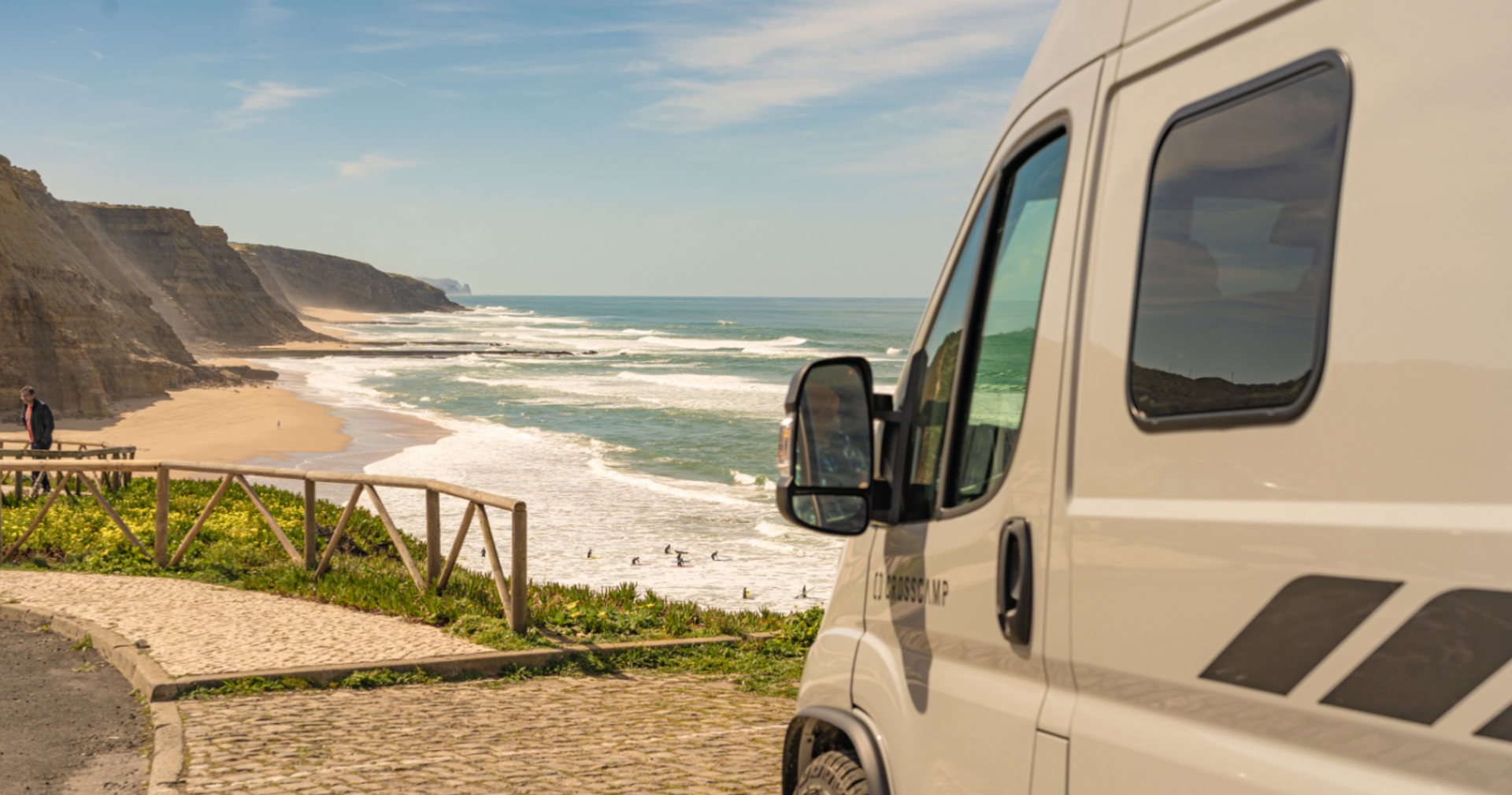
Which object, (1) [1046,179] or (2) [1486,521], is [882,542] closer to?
(1) [1046,179]

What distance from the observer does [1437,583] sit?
131 cm

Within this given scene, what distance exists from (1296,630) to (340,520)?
32.8 ft

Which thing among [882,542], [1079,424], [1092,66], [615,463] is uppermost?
[1092,66]

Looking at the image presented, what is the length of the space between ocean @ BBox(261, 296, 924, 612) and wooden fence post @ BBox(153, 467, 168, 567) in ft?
14.2

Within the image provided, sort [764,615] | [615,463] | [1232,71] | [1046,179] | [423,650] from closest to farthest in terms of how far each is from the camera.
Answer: [1232,71] → [1046,179] → [423,650] → [764,615] → [615,463]

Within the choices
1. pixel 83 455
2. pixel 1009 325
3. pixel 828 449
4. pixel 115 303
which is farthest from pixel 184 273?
pixel 1009 325

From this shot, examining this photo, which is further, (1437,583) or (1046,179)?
(1046,179)

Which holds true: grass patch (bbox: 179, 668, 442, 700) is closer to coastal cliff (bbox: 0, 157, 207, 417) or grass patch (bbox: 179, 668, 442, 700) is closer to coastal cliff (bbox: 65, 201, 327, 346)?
coastal cliff (bbox: 0, 157, 207, 417)

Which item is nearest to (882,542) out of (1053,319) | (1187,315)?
(1053,319)

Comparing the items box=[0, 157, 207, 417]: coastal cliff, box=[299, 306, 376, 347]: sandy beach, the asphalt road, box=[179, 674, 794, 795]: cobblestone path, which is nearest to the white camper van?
box=[179, 674, 794, 795]: cobblestone path

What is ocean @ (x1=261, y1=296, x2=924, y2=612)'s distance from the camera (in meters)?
16.0

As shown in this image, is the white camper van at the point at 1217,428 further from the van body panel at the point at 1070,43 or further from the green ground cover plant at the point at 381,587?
the green ground cover plant at the point at 381,587

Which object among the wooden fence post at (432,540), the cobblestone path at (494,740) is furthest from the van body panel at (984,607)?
the wooden fence post at (432,540)

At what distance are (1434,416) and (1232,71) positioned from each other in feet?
2.24
